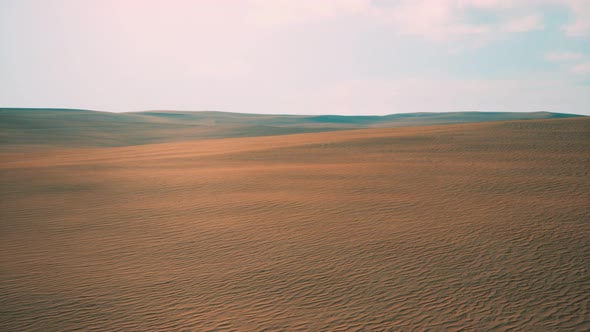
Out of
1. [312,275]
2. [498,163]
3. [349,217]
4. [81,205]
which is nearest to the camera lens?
[312,275]

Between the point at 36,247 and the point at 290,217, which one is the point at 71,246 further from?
the point at 290,217

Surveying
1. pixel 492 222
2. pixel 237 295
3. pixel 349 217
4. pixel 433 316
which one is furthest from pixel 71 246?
pixel 492 222

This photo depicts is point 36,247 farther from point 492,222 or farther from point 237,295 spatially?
point 492,222

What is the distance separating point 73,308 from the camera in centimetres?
809

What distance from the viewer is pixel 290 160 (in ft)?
76.7

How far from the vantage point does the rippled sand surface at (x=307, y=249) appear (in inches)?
302

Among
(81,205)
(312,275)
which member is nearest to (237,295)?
(312,275)

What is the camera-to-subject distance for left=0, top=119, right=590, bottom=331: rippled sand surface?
25.2ft

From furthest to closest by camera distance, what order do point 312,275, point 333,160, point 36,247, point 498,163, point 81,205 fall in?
point 333,160
point 498,163
point 81,205
point 36,247
point 312,275

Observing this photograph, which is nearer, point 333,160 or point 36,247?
point 36,247

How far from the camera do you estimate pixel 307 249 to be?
34.5 ft

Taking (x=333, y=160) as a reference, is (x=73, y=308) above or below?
below

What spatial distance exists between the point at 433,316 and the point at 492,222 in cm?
502

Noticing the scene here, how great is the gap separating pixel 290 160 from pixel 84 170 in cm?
1016
